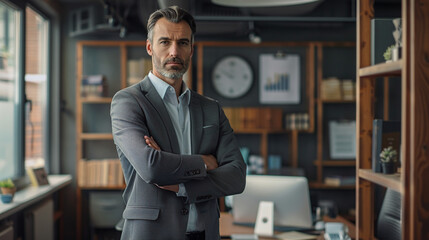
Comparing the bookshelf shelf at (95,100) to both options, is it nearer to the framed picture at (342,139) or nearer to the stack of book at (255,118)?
the stack of book at (255,118)

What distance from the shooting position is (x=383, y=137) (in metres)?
1.94

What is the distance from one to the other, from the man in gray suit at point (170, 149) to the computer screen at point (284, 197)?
1047 millimetres

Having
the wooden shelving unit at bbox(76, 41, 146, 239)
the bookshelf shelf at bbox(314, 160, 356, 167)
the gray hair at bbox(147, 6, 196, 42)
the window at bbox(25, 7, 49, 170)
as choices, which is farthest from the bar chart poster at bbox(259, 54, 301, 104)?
the gray hair at bbox(147, 6, 196, 42)

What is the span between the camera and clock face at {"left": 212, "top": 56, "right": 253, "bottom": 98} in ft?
20.9

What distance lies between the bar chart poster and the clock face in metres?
0.19

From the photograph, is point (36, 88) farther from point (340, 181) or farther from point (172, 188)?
point (172, 188)

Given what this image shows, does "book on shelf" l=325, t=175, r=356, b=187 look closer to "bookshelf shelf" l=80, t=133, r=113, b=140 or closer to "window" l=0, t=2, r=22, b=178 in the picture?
"bookshelf shelf" l=80, t=133, r=113, b=140

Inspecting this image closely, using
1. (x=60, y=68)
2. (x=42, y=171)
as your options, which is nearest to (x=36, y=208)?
(x=42, y=171)

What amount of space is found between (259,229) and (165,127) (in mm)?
1419


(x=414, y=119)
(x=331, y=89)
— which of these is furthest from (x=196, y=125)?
(x=331, y=89)

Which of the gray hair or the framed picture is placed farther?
the framed picture

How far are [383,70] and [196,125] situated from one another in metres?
0.83

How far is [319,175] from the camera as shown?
6.28 meters

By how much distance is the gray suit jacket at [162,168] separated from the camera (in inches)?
78.5
